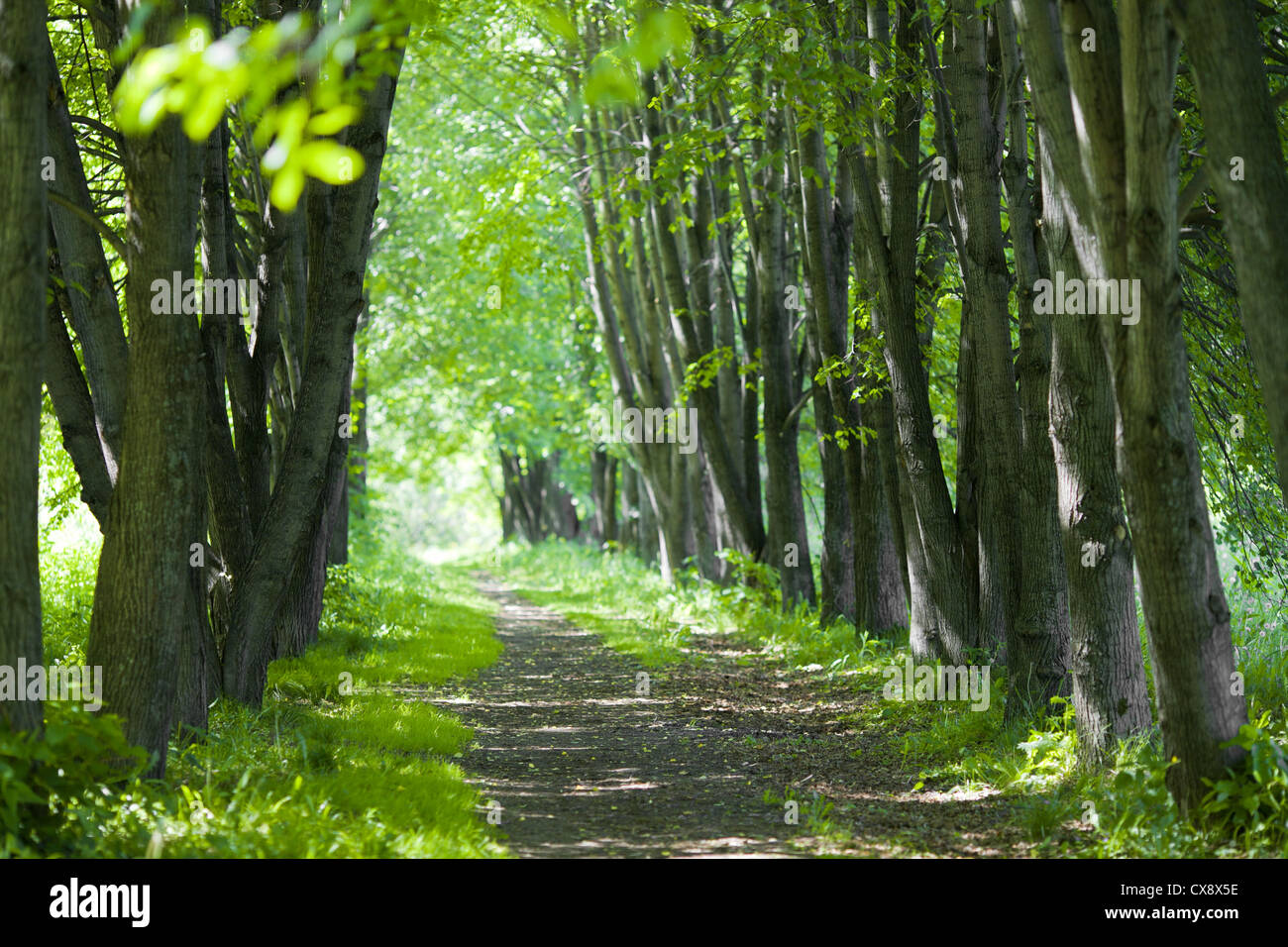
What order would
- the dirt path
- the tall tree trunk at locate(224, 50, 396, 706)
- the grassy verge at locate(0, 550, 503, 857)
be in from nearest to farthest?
1. the grassy verge at locate(0, 550, 503, 857)
2. the dirt path
3. the tall tree trunk at locate(224, 50, 396, 706)

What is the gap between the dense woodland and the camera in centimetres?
483

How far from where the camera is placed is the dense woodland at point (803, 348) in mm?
4832

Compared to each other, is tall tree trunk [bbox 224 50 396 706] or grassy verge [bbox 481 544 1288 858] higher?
tall tree trunk [bbox 224 50 396 706]

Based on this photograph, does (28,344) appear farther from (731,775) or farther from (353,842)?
(731,775)
